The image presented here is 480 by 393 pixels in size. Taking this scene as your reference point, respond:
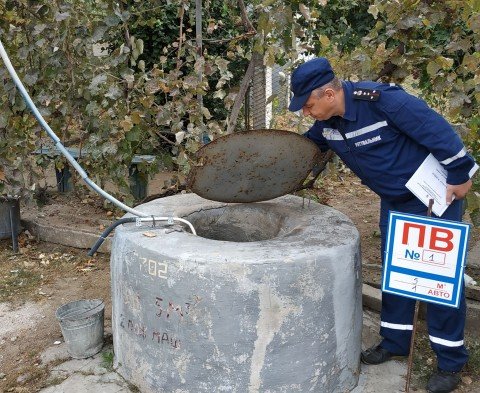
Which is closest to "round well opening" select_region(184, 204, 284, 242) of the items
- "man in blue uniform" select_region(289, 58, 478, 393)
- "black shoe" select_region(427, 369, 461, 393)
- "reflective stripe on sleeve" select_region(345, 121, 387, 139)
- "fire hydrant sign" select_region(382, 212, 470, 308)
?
"man in blue uniform" select_region(289, 58, 478, 393)

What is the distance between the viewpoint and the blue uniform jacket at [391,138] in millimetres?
2623

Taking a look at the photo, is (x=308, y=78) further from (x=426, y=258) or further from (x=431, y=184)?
(x=426, y=258)

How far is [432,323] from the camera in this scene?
297cm

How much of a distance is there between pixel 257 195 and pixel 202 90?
134 centimetres

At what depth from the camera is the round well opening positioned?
339cm

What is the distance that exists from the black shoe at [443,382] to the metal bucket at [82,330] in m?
1.90

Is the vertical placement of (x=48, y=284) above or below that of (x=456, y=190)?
below

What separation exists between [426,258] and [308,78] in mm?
1009

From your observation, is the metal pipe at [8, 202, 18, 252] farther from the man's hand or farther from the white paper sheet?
the man's hand

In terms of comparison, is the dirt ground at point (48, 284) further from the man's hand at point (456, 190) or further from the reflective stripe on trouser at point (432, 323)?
the man's hand at point (456, 190)

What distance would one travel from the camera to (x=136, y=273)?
2.76m

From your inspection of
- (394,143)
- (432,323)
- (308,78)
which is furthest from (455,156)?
(432,323)

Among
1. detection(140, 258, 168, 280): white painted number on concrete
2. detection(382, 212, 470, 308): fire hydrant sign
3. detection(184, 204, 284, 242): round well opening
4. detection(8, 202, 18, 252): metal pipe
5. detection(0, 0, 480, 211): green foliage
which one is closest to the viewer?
detection(382, 212, 470, 308): fire hydrant sign

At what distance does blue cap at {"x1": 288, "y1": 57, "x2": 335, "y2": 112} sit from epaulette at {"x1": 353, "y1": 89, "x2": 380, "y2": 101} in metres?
0.16
